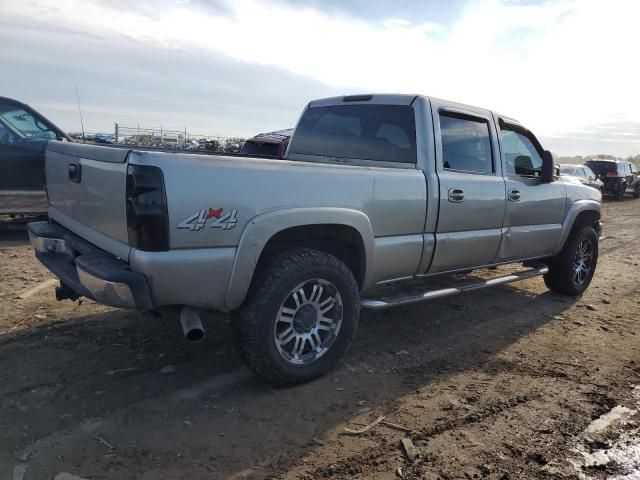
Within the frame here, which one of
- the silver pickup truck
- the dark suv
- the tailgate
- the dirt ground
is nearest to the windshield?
the dark suv

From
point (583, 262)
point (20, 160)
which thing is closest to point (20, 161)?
point (20, 160)

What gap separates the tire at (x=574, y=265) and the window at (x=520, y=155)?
1.11 metres

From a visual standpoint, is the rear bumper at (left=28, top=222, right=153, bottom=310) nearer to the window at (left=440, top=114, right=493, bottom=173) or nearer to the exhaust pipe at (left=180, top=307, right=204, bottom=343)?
the exhaust pipe at (left=180, top=307, right=204, bottom=343)

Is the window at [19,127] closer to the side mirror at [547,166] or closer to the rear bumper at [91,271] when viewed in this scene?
the rear bumper at [91,271]

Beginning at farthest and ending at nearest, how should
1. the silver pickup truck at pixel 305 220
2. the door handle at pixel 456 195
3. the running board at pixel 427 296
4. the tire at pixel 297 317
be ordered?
the door handle at pixel 456 195 < the running board at pixel 427 296 < the tire at pixel 297 317 < the silver pickup truck at pixel 305 220

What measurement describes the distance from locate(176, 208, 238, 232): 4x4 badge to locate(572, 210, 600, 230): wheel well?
465 cm

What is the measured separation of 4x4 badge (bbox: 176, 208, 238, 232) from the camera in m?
2.83

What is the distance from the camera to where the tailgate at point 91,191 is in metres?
2.94

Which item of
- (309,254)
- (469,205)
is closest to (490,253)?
(469,205)

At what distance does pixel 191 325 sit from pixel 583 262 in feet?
16.9

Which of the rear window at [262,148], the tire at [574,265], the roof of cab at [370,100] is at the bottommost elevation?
the tire at [574,265]

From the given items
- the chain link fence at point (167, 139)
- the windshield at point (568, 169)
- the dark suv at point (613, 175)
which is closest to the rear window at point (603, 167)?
the dark suv at point (613, 175)

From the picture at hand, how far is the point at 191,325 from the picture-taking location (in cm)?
301

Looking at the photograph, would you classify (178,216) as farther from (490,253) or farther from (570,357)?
(570,357)
